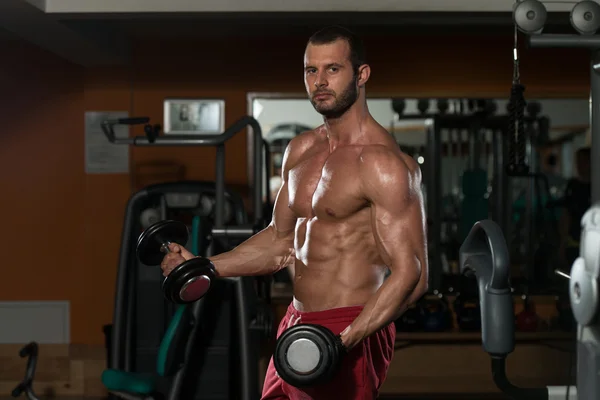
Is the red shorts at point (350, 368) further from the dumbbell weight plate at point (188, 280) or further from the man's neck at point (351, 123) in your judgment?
the man's neck at point (351, 123)

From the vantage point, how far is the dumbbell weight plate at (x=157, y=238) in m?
2.00

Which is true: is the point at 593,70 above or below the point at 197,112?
below

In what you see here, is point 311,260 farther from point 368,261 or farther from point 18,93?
point 18,93

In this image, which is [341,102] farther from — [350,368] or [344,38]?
[350,368]

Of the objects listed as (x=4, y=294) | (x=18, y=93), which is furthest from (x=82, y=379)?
(x=18, y=93)

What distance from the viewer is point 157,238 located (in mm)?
2031

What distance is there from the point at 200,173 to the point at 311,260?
3.01m

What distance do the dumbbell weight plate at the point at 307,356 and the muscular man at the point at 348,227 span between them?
0.08 meters

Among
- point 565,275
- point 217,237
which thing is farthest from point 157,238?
point 217,237

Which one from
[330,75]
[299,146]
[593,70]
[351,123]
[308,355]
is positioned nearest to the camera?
[308,355]

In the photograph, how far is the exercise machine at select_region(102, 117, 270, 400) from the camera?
12.2ft

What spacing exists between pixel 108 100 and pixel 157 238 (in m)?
3.05

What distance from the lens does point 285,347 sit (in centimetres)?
168

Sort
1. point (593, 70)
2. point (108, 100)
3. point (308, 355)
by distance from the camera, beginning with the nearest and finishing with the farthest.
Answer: point (308, 355) < point (593, 70) < point (108, 100)
